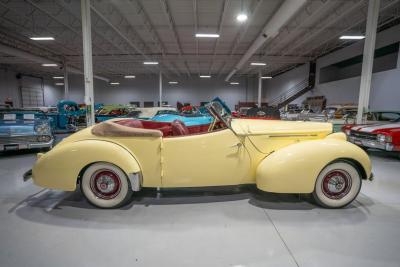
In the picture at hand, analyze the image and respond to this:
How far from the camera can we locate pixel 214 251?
77.7 inches

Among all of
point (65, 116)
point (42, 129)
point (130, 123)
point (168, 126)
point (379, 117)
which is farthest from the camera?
point (65, 116)

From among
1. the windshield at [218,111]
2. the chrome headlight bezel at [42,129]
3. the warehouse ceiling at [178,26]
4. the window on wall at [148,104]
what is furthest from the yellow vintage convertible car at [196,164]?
the window on wall at [148,104]

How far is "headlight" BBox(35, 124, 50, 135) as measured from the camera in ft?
18.4

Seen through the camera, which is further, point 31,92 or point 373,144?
point 31,92

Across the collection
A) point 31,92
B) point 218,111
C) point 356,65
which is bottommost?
point 218,111

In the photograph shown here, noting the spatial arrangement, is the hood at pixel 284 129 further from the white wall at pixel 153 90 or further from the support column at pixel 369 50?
the white wall at pixel 153 90

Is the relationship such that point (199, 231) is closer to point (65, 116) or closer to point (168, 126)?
point (168, 126)

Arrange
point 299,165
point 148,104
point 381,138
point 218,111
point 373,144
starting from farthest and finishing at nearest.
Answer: point 148,104
point 373,144
point 381,138
point 218,111
point 299,165

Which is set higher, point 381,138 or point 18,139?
point 381,138

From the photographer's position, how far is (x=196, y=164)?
9.06 ft

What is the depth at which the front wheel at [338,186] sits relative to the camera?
2732 millimetres

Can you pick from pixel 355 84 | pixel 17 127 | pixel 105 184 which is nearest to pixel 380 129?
pixel 105 184

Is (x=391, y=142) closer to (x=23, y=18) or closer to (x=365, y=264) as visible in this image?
(x=365, y=264)

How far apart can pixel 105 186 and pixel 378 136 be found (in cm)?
619
